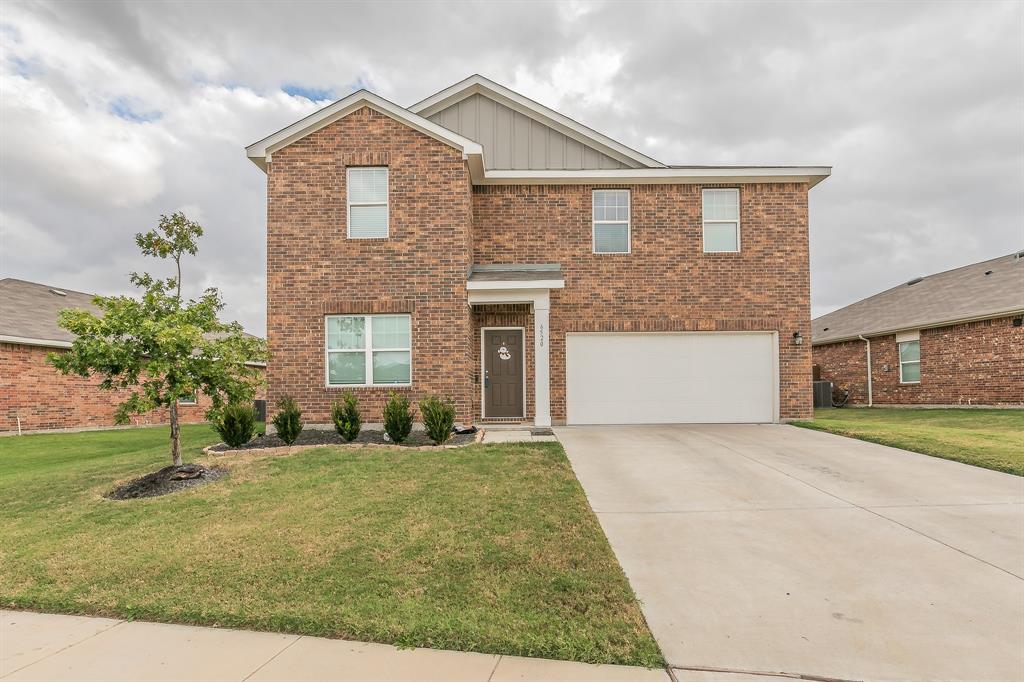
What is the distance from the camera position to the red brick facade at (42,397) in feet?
49.4

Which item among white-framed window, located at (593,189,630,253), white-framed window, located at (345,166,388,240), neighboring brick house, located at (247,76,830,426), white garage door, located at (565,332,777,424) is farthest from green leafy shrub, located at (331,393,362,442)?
white-framed window, located at (593,189,630,253)

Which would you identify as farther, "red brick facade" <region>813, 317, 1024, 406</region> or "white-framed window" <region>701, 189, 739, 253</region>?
"red brick facade" <region>813, 317, 1024, 406</region>

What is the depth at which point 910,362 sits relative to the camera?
18531mm

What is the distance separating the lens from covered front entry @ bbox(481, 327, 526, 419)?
13.1 meters

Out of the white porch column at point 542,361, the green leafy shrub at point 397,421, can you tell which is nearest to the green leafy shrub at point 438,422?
the green leafy shrub at point 397,421

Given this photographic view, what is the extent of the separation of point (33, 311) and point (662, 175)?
19897 millimetres

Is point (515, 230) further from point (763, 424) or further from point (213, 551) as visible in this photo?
point (213, 551)

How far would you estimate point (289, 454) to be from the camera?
9.26 m

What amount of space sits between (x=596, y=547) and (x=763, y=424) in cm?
985

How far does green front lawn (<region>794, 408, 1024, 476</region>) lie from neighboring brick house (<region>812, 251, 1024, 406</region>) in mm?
1413

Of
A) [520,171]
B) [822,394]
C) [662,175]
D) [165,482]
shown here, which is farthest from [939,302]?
[165,482]

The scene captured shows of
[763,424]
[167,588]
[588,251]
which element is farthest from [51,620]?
[763,424]

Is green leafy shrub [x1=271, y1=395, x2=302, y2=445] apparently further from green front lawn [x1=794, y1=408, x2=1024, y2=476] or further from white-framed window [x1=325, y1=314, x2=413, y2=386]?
green front lawn [x1=794, y1=408, x2=1024, y2=476]

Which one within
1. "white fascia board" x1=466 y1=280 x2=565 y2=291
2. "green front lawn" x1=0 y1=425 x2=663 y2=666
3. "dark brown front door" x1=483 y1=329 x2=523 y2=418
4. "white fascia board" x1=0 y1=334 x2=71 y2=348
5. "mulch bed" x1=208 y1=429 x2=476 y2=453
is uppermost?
"white fascia board" x1=466 y1=280 x2=565 y2=291
